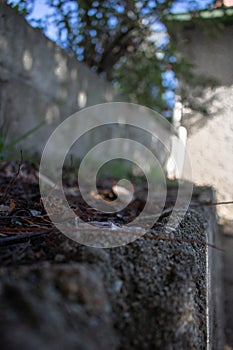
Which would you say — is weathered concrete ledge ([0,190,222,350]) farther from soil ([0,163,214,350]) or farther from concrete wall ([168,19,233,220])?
concrete wall ([168,19,233,220])

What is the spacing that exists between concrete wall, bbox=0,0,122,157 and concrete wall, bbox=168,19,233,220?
45.9 inches

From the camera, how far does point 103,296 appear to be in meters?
0.46

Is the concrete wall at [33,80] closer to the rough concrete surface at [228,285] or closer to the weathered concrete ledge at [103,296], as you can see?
the rough concrete surface at [228,285]

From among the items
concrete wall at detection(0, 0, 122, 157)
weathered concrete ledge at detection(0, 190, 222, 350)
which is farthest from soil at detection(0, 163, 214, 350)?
concrete wall at detection(0, 0, 122, 157)

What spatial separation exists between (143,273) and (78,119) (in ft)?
8.78

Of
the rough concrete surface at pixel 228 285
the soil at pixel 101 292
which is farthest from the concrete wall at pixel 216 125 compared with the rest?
the soil at pixel 101 292

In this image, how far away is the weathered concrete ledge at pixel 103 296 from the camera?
37 cm

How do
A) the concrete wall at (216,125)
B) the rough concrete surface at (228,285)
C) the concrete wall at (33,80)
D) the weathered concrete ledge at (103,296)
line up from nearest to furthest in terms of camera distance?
the weathered concrete ledge at (103,296) → the concrete wall at (216,125) → the rough concrete surface at (228,285) → the concrete wall at (33,80)

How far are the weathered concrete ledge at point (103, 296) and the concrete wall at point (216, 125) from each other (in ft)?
1.78

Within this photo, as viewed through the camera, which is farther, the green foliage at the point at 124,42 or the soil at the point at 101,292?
the green foliage at the point at 124,42

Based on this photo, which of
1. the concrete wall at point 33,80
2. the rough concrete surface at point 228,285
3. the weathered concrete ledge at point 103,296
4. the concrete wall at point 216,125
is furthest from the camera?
the concrete wall at point 33,80

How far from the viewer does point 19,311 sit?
38 cm

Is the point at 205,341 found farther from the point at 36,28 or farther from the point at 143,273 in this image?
the point at 36,28

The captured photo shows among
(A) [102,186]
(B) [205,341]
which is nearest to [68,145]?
(A) [102,186]
